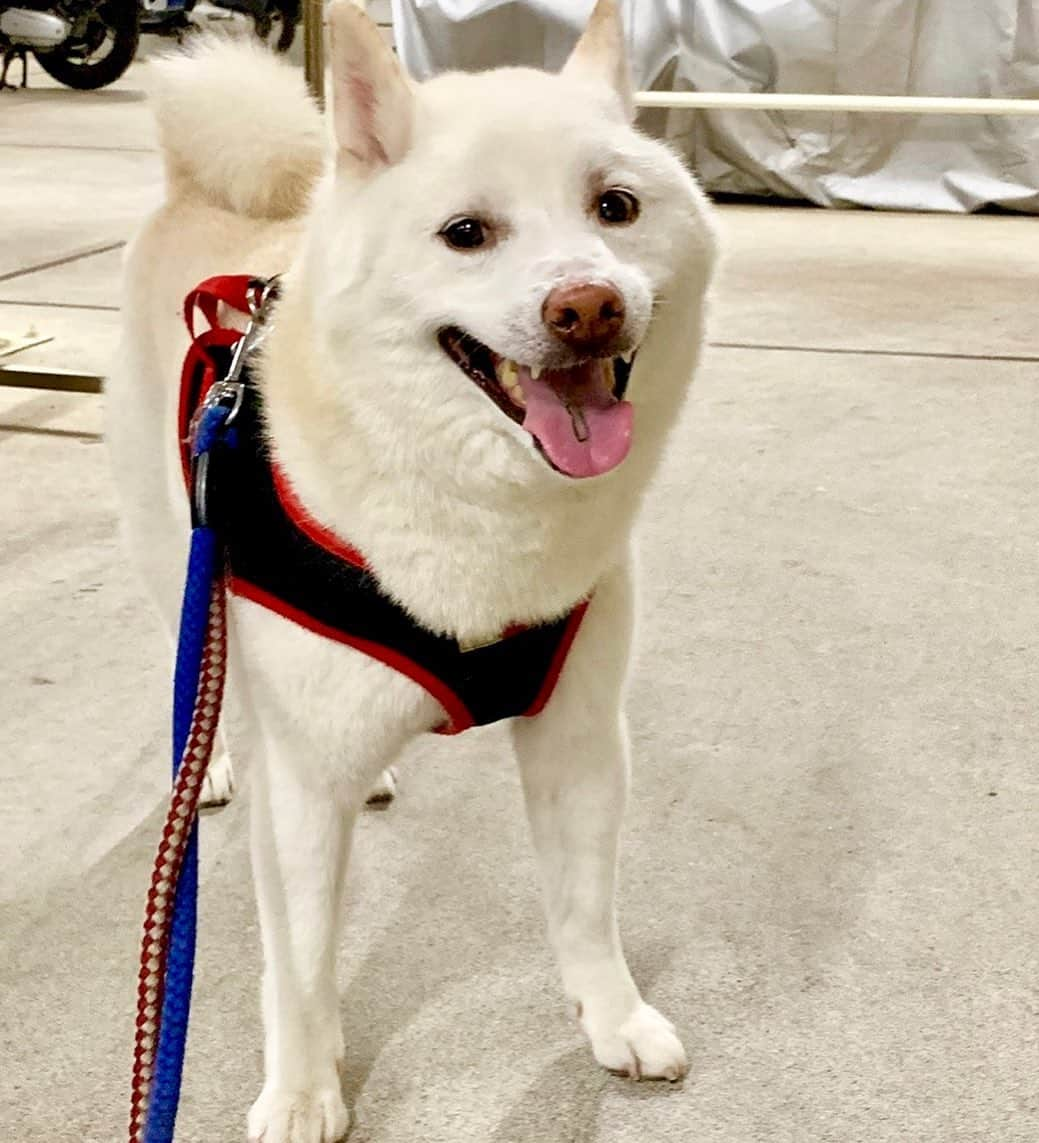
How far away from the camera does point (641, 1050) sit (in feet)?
3.91

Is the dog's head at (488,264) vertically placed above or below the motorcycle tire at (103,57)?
above

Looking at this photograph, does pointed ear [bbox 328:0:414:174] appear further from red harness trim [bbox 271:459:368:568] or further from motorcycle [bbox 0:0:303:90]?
motorcycle [bbox 0:0:303:90]

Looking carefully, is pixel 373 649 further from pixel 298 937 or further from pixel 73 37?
pixel 73 37

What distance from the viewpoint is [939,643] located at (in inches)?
75.7

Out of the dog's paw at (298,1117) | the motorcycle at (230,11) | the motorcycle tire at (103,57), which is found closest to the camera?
the dog's paw at (298,1117)

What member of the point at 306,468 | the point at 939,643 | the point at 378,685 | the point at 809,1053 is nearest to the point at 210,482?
the point at 306,468

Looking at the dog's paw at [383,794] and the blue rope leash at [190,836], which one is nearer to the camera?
the blue rope leash at [190,836]

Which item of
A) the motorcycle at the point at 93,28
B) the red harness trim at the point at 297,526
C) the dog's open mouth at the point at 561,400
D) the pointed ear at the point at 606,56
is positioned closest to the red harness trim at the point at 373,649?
the red harness trim at the point at 297,526

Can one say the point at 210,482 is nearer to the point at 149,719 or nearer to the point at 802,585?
the point at 149,719

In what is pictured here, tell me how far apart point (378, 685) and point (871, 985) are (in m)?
0.63

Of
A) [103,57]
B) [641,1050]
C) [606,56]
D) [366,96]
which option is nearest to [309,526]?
[366,96]

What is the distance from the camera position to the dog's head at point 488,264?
3.03ft

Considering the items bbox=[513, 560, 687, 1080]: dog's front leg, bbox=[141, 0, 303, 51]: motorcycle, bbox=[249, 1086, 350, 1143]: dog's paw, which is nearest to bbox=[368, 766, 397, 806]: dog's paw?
bbox=[513, 560, 687, 1080]: dog's front leg

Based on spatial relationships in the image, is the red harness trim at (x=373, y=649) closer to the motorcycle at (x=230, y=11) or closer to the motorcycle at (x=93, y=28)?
the motorcycle at (x=93, y=28)
